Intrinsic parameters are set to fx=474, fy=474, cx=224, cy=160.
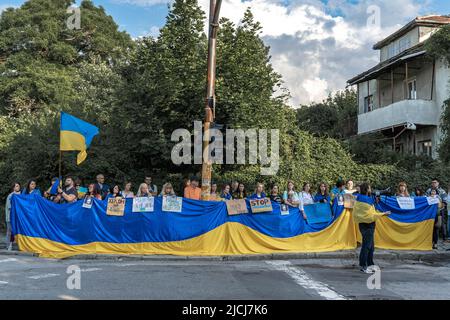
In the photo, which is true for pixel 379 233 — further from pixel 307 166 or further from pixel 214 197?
pixel 307 166

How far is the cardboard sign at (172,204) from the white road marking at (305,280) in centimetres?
287

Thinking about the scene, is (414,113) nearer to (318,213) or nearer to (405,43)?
(405,43)

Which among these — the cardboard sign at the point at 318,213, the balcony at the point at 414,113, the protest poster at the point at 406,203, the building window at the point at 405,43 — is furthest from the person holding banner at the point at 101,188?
the building window at the point at 405,43

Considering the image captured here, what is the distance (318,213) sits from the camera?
43.7ft

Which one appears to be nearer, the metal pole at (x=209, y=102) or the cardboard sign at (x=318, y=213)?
the metal pole at (x=209, y=102)

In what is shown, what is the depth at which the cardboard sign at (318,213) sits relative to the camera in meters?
13.2

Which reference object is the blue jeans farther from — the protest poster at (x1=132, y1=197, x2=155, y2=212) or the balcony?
the balcony

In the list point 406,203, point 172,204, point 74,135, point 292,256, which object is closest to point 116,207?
point 172,204

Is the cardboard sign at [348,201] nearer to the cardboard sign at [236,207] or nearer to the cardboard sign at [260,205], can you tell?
the cardboard sign at [260,205]

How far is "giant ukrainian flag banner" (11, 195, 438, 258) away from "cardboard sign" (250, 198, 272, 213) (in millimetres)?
137

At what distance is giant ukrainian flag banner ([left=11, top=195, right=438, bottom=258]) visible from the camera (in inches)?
496

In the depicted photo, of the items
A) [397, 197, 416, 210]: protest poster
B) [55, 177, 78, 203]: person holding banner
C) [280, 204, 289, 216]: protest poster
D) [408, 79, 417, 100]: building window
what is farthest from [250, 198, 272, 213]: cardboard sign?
[408, 79, 417, 100]: building window

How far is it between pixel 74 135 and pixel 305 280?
8.87 metres

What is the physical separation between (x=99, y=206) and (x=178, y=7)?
8.58 metres
